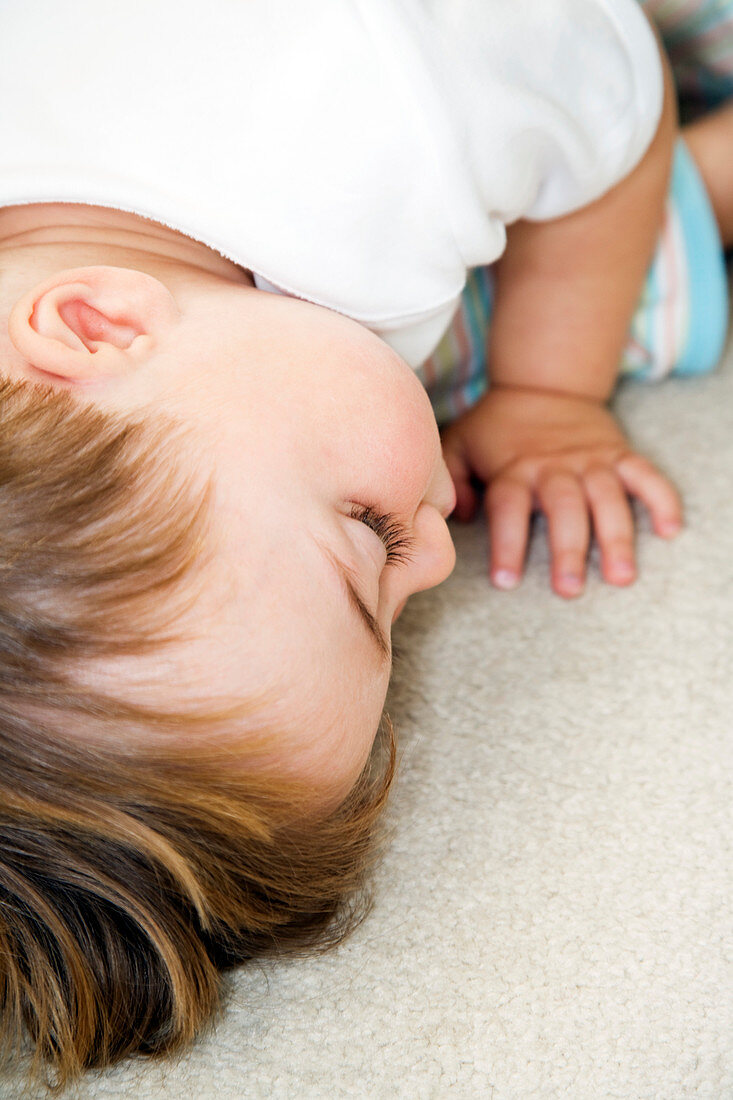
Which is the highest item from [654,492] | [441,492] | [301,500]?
[301,500]

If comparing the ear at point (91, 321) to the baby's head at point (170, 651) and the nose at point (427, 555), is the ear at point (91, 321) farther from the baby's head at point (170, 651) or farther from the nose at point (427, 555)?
the nose at point (427, 555)

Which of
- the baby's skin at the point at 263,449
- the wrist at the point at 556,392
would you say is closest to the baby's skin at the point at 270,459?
the baby's skin at the point at 263,449

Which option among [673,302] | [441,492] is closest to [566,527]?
[441,492]

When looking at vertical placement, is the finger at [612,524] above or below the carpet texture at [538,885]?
below

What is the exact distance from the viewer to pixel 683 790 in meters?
0.63

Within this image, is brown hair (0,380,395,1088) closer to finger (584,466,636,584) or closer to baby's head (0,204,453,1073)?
baby's head (0,204,453,1073)

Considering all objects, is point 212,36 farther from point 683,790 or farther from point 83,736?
point 683,790

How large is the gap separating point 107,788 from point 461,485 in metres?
0.48

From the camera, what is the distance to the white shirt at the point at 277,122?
2.09ft

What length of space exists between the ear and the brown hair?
0.07 feet

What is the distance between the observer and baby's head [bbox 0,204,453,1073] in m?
0.50

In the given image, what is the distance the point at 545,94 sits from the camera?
0.73m

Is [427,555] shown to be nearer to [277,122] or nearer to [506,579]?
→ [506,579]

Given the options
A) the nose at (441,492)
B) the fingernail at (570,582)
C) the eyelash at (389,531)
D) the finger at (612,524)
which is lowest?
the finger at (612,524)
